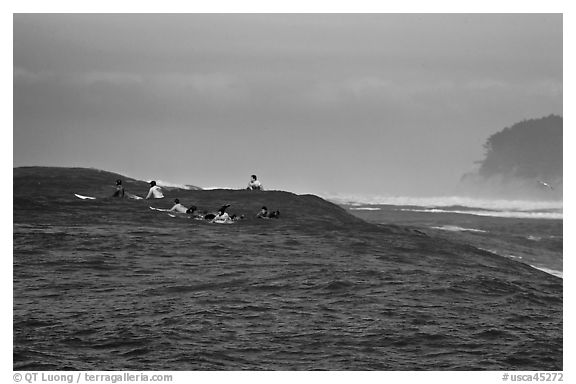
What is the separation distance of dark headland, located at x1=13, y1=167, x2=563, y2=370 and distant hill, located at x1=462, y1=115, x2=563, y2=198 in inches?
2842

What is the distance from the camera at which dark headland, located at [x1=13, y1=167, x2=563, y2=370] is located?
A: 20812 millimetres

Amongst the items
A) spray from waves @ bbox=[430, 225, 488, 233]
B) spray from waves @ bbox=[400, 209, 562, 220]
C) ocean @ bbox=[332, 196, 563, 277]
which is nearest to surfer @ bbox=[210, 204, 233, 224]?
ocean @ bbox=[332, 196, 563, 277]

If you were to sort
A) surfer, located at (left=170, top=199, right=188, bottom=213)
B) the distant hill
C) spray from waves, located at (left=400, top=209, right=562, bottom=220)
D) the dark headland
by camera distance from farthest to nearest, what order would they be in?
the distant hill < spray from waves, located at (left=400, top=209, right=562, bottom=220) < surfer, located at (left=170, top=199, right=188, bottom=213) < the dark headland

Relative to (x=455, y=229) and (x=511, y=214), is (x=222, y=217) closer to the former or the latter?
(x=455, y=229)

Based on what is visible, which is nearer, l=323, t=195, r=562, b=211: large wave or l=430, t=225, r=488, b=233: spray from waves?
l=430, t=225, r=488, b=233: spray from waves

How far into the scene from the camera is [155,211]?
3744 cm

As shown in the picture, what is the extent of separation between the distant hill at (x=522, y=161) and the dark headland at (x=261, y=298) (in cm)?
7218

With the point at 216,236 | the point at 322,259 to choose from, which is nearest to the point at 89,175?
the point at 216,236

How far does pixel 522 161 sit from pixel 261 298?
98.3 meters

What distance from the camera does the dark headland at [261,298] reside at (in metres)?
20.8

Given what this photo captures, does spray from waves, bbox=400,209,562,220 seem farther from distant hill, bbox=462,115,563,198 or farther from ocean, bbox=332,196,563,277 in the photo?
distant hill, bbox=462,115,563,198

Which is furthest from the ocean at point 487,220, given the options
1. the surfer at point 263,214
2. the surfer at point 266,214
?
the surfer at point 263,214

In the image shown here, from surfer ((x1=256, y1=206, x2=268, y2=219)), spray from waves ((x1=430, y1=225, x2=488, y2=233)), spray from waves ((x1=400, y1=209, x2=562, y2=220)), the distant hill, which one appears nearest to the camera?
surfer ((x1=256, y1=206, x2=268, y2=219))
